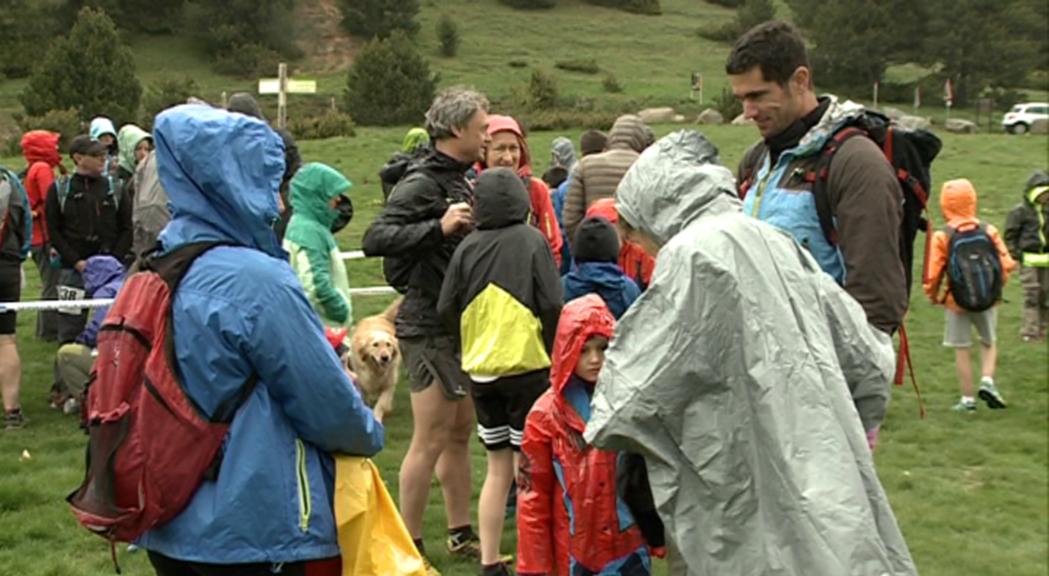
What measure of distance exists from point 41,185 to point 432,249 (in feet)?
19.1

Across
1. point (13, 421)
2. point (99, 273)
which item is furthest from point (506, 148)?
point (13, 421)

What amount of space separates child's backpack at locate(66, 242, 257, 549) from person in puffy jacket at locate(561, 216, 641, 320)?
2780 mm

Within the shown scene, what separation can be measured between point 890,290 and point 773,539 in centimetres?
117

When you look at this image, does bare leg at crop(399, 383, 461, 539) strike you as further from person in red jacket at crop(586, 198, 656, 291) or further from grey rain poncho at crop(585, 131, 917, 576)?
grey rain poncho at crop(585, 131, 917, 576)

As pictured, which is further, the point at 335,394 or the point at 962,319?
the point at 962,319

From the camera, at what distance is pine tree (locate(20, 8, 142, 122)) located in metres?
44.5

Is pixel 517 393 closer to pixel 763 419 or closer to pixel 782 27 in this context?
pixel 782 27

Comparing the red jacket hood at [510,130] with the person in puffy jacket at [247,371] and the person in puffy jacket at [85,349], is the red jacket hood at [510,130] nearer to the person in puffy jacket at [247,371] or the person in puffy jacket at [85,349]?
the person in puffy jacket at [247,371]

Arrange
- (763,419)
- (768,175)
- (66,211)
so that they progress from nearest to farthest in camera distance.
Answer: (763,419)
(768,175)
(66,211)

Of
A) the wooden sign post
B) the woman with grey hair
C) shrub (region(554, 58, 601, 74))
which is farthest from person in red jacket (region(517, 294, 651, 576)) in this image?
shrub (region(554, 58, 601, 74))

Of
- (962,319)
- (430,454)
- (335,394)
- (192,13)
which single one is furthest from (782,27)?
(192,13)

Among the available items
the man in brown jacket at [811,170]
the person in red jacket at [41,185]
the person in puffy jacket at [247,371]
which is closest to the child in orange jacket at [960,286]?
the man in brown jacket at [811,170]

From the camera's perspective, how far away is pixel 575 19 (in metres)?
87.5

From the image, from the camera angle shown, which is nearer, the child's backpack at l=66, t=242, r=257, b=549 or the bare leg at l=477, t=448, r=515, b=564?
the child's backpack at l=66, t=242, r=257, b=549
